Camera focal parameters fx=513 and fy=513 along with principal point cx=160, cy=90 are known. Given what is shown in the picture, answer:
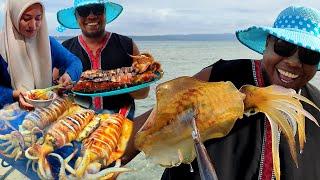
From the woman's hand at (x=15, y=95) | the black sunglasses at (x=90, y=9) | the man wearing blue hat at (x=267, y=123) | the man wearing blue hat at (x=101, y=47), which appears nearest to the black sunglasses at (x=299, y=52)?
the man wearing blue hat at (x=267, y=123)

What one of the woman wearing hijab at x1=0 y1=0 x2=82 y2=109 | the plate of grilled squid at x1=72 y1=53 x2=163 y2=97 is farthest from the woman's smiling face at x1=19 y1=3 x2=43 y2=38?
the plate of grilled squid at x1=72 y1=53 x2=163 y2=97

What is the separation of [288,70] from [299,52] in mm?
77

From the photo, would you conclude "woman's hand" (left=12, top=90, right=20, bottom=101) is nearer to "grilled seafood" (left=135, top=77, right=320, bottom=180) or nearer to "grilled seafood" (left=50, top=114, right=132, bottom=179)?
"grilled seafood" (left=50, top=114, right=132, bottom=179)

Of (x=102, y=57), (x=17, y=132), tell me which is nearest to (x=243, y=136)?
(x=17, y=132)

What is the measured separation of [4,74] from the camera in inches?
129

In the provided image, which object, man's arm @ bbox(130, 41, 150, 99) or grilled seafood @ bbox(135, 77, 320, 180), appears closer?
grilled seafood @ bbox(135, 77, 320, 180)

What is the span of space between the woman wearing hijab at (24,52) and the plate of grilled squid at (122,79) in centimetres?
15

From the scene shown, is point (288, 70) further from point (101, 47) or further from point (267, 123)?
point (101, 47)

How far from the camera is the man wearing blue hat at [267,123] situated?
1.88 metres

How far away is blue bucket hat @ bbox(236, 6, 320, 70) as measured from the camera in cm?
185

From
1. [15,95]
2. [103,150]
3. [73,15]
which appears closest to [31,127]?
[15,95]

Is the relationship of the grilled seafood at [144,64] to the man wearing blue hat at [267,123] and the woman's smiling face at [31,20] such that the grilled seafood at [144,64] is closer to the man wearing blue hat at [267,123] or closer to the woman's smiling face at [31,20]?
the woman's smiling face at [31,20]

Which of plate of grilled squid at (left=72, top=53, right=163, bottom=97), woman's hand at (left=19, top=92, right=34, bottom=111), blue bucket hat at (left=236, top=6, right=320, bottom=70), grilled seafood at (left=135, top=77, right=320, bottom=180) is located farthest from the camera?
plate of grilled squid at (left=72, top=53, right=163, bottom=97)

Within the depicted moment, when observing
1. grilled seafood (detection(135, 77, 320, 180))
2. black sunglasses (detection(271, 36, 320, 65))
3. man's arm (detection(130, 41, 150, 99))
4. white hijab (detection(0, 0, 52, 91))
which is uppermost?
black sunglasses (detection(271, 36, 320, 65))
